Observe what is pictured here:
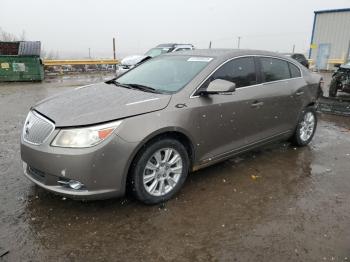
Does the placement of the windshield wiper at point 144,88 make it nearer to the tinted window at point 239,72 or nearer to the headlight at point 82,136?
the tinted window at point 239,72

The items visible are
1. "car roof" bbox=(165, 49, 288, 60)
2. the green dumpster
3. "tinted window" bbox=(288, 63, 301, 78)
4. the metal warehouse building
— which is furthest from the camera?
the metal warehouse building

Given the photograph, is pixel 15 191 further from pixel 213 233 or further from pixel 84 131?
pixel 213 233

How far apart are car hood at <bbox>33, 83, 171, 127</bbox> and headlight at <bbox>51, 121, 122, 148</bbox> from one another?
2.4 inches

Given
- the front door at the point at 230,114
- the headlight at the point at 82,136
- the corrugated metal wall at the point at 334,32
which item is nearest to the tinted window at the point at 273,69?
the front door at the point at 230,114

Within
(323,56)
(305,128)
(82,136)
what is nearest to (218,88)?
(82,136)

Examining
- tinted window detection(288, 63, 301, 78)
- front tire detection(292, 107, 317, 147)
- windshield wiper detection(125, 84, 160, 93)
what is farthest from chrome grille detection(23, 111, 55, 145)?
front tire detection(292, 107, 317, 147)

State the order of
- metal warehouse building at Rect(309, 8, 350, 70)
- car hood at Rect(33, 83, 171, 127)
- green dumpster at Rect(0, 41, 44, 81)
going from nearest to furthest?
1. car hood at Rect(33, 83, 171, 127)
2. green dumpster at Rect(0, 41, 44, 81)
3. metal warehouse building at Rect(309, 8, 350, 70)

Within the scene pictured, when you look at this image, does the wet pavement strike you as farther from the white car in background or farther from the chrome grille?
the white car in background

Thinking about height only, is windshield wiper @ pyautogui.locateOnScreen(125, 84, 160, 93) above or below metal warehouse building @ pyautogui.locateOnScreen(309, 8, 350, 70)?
below

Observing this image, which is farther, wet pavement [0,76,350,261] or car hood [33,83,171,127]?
car hood [33,83,171,127]

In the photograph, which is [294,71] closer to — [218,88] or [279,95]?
[279,95]

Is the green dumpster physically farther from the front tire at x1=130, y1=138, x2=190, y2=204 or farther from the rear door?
the front tire at x1=130, y1=138, x2=190, y2=204

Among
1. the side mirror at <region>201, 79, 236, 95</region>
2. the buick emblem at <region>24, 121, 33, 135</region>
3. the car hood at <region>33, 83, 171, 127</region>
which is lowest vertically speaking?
the buick emblem at <region>24, 121, 33, 135</region>

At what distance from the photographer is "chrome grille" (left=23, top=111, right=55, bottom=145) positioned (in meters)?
3.06
